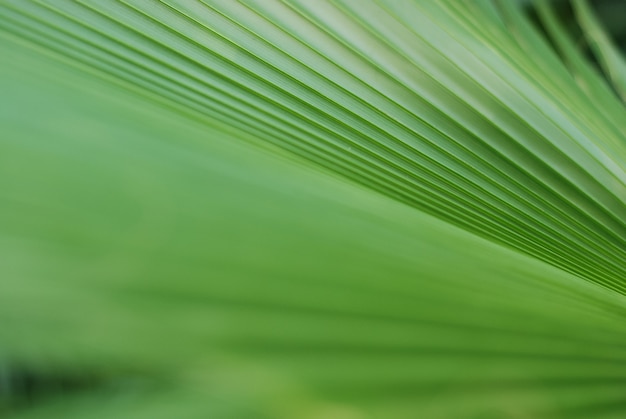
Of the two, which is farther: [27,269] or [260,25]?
[260,25]

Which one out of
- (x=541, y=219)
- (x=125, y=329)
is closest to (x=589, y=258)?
(x=541, y=219)

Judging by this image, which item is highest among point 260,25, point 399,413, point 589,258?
point 260,25

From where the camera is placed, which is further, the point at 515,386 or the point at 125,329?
the point at 515,386

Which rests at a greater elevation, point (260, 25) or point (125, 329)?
point (260, 25)

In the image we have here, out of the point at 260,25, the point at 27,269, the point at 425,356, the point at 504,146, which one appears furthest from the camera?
the point at 504,146

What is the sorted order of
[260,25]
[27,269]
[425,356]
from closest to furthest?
[27,269]
[425,356]
[260,25]

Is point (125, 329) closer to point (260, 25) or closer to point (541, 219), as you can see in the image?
point (260, 25)

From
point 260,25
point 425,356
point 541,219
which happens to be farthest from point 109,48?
point 541,219

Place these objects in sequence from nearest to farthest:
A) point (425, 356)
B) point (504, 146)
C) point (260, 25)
→ point (425, 356), point (260, 25), point (504, 146)

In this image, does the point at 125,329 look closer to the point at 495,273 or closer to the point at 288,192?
the point at 288,192
